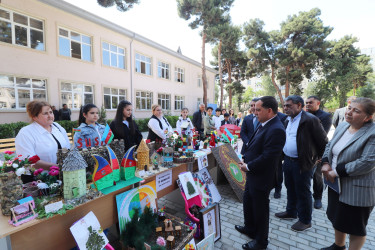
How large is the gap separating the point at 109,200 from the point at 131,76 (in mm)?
12640

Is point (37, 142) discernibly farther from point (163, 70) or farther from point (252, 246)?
point (163, 70)

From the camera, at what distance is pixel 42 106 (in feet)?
6.69

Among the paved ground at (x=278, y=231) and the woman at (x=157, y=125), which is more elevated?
the woman at (x=157, y=125)

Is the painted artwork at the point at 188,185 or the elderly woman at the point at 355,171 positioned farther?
the painted artwork at the point at 188,185

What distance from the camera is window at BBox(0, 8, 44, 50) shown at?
7875 mm

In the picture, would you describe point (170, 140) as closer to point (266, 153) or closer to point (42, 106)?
point (266, 153)

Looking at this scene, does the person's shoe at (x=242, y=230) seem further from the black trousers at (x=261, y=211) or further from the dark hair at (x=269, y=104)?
the dark hair at (x=269, y=104)

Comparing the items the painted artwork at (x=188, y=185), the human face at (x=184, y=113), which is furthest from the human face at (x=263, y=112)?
the human face at (x=184, y=113)

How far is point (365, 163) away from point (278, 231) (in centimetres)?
158

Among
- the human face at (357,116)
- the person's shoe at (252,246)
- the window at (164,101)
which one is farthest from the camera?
the window at (164,101)

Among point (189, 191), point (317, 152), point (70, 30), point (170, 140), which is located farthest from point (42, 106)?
point (70, 30)

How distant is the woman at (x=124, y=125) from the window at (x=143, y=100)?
11384mm

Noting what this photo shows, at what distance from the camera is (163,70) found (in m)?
16.6

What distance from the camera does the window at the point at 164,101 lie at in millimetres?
16384
